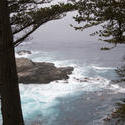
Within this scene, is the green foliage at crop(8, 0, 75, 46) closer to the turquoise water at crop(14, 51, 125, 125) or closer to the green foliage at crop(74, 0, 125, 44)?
the green foliage at crop(74, 0, 125, 44)

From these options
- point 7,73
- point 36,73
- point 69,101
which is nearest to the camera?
point 7,73

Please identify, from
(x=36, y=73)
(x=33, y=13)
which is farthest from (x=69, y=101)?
(x=33, y=13)

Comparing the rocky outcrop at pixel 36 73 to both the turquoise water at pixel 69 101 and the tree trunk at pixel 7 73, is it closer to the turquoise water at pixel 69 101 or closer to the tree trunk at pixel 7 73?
the turquoise water at pixel 69 101

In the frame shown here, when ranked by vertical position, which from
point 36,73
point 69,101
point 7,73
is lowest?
point 36,73

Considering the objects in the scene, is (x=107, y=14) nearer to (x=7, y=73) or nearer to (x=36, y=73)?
(x=7, y=73)

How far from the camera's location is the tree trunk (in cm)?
416

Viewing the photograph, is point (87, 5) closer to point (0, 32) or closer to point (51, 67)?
point (0, 32)

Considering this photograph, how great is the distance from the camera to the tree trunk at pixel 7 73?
4156 mm

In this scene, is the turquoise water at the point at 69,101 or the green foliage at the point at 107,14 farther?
the turquoise water at the point at 69,101

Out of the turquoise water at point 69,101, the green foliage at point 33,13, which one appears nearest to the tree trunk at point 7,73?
the green foliage at point 33,13

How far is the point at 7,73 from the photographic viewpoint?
4180 mm

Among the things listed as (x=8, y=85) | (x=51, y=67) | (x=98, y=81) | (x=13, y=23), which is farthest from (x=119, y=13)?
(x=51, y=67)

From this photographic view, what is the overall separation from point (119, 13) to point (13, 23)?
3.32 metres

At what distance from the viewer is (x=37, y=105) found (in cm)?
2398
